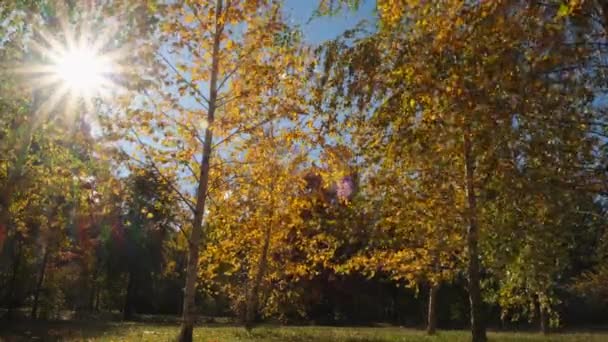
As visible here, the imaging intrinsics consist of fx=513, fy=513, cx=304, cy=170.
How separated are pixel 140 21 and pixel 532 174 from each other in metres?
7.02

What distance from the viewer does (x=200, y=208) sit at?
11438 mm

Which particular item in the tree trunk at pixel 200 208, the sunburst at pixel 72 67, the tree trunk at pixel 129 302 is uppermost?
the sunburst at pixel 72 67

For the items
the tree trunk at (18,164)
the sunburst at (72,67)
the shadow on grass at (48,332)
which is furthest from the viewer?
the shadow on grass at (48,332)

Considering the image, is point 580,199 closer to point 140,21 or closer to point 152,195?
point 140,21

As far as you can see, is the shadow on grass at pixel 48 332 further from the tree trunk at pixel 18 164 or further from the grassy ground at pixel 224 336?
the tree trunk at pixel 18 164

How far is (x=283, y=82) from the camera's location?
36.3ft

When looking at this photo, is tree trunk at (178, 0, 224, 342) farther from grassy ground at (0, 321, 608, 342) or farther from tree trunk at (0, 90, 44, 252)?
grassy ground at (0, 321, 608, 342)

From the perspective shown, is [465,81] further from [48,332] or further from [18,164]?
[48,332]

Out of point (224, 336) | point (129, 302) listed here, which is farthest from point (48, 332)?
point (129, 302)

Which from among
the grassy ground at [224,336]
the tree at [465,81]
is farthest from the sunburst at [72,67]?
the grassy ground at [224,336]

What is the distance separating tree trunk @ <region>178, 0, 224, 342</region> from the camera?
35.7 feet

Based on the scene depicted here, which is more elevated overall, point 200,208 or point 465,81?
point 465,81

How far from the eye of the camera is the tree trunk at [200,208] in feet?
35.7

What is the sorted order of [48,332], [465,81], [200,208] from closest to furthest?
[465,81] → [200,208] → [48,332]
